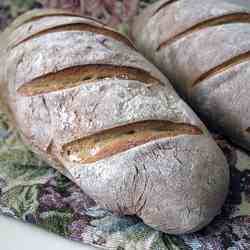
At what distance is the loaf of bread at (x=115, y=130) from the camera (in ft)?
3.48

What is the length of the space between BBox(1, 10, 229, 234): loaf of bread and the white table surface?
0.12 metres

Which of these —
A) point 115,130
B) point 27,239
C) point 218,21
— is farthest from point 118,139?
point 218,21

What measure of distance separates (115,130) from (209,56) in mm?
377

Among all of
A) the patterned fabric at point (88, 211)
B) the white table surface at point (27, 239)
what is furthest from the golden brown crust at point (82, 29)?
the white table surface at point (27, 239)

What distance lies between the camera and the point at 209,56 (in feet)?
4.35

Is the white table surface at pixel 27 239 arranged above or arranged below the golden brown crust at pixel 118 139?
below

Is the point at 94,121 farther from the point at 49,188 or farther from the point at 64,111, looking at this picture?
the point at 49,188

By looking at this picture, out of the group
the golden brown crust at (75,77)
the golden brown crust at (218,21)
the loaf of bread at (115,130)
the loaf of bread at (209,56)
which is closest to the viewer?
the loaf of bread at (115,130)

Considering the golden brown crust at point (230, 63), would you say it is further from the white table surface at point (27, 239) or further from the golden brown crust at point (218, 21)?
the white table surface at point (27, 239)

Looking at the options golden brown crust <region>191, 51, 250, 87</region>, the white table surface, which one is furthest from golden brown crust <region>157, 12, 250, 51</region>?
the white table surface

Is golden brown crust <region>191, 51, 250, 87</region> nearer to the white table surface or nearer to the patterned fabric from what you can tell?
the patterned fabric

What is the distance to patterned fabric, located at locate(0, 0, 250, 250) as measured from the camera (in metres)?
1.09

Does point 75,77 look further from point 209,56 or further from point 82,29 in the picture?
point 209,56

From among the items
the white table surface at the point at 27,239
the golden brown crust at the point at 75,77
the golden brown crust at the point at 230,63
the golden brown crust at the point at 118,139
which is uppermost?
the golden brown crust at the point at 75,77
